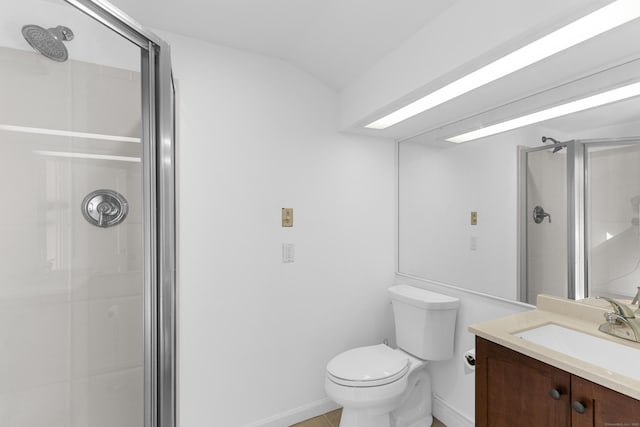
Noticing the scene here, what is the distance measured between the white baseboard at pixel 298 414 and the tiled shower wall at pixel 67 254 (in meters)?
1.04

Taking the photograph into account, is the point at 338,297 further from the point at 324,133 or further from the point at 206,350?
the point at 324,133

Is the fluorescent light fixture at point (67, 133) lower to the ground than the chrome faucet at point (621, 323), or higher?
higher

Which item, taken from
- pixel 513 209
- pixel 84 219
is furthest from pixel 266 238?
pixel 513 209

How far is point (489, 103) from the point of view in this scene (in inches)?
63.1

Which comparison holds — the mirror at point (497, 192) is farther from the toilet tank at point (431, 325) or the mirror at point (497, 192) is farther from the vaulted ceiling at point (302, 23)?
the vaulted ceiling at point (302, 23)

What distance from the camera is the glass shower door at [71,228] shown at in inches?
31.0

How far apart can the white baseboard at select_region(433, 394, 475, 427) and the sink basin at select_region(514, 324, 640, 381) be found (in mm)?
886

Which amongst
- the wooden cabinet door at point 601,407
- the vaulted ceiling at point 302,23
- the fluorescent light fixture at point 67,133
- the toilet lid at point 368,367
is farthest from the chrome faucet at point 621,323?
the fluorescent light fixture at point 67,133

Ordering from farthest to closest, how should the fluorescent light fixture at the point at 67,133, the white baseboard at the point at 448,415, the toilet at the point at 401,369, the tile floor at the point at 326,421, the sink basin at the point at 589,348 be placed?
the tile floor at the point at 326,421, the white baseboard at the point at 448,415, the toilet at the point at 401,369, the sink basin at the point at 589,348, the fluorescent light fixture at the point at 67,133

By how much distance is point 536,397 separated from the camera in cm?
102

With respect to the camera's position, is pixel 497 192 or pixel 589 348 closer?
pixel 589 348

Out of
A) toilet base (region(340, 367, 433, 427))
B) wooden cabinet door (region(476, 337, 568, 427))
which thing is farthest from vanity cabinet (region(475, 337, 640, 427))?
toilet base (region(340, 367, 433, 427))

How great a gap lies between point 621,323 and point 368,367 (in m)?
1.10

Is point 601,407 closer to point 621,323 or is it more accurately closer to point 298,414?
point 621,323
